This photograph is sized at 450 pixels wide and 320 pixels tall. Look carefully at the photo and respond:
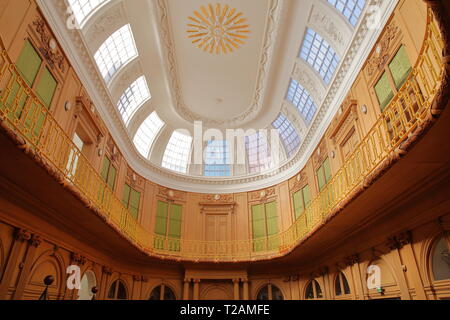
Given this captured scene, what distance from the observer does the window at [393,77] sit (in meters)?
7.40

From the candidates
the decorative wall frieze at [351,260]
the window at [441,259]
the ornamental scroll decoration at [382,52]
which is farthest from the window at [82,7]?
the decorative wall frieze at [351,260]

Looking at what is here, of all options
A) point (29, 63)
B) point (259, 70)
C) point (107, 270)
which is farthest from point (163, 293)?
point (259, 70)

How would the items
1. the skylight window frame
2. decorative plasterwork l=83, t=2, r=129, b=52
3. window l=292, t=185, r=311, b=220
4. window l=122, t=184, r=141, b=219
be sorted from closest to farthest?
the skylight window frame < decorative plasterwork l=83, t=2, r=129, b=52 < window l=292, t=185, r=311, b=220 < window l=122, t=184, r=141, b=219

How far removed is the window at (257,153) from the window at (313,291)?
766 cm

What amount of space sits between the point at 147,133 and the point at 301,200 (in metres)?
10.1

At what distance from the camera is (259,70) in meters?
14.9

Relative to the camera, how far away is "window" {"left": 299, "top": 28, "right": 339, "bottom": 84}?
11.9 m

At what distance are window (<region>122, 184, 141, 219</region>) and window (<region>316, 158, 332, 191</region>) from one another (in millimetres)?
9518

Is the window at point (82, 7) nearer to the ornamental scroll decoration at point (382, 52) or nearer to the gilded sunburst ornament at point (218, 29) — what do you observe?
the gilded sunburst ornament at point (218, 29)

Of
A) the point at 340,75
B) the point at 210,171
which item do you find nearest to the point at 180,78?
the point at 210,171

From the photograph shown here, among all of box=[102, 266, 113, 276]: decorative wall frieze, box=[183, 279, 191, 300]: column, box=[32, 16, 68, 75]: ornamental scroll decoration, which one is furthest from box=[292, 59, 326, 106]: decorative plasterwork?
box=[102, 266, 113, 276]: decorative wall frieze

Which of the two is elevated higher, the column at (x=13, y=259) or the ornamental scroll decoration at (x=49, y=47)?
the ornamental scroll decoration at (x=49, y=47)

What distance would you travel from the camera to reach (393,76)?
793 cm

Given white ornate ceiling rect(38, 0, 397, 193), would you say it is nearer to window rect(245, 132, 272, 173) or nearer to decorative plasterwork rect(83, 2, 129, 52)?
decorative plasterwork rect(83, 2, 129, 52)
